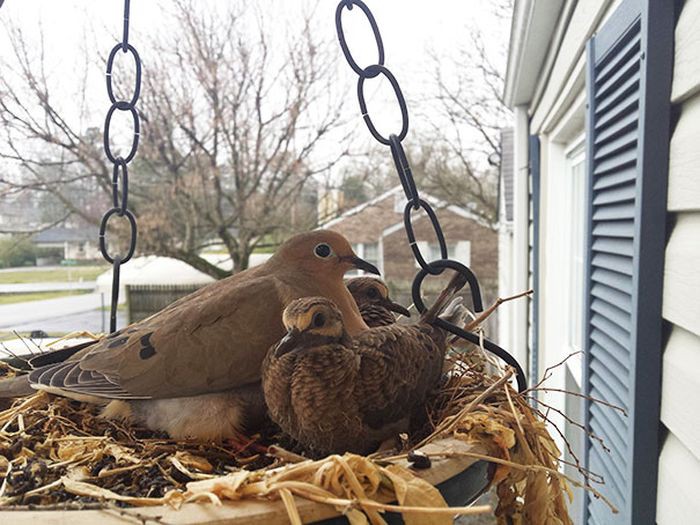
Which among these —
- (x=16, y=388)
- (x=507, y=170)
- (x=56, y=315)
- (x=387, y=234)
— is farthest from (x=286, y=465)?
(x=507, y=170)

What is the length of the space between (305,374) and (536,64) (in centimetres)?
251

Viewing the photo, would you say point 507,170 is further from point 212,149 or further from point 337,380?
point 337,380

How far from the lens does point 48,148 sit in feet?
13.7

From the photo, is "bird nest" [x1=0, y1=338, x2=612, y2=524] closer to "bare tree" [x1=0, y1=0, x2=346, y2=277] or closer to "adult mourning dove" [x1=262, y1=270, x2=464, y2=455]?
"adult mourning dove" [x1=262, y1=270, x2=464, y2=455]

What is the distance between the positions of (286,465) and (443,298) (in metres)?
0.38

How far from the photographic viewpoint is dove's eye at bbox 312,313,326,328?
671 millimetres

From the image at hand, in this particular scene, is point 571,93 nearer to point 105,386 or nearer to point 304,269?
point 304,269

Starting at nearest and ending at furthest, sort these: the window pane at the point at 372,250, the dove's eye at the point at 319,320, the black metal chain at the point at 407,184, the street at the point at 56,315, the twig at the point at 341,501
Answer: the twig at the point at 341,501
the dove's eye at the point at 319,320
the black metal chain at the point at 407,184
the street at the point at 56,315
the window pane at the point at 372,250

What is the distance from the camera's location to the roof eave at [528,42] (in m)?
2.04

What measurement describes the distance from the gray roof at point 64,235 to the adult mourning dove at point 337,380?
13.3 ft

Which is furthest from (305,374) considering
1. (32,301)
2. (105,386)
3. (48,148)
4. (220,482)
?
(48,148)

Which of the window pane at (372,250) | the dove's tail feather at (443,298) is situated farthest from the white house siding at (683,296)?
the window pane at (372,250)

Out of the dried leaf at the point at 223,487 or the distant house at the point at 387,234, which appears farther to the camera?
the distant house at the point at 387,234

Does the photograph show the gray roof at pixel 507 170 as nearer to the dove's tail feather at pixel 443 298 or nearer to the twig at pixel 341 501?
the dove's tail feather at pixel 443 298
